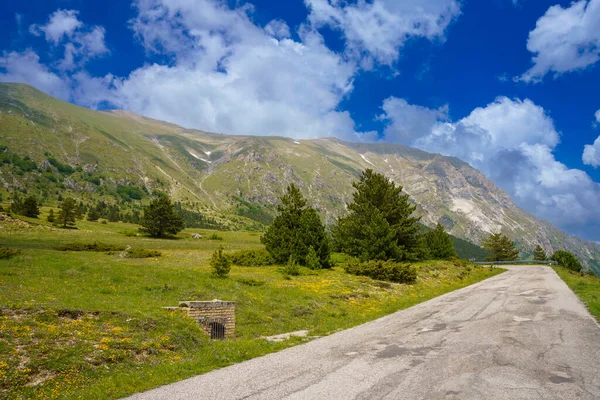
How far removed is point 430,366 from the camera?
1048 cm

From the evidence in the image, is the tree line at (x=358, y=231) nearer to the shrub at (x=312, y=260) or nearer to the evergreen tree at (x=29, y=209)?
the shrub at (x=312, y=260)

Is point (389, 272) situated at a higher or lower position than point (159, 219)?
lower

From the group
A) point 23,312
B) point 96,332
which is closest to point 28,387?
point 96,332

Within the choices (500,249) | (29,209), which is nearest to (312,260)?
(29,209)

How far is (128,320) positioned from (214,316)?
3.95m

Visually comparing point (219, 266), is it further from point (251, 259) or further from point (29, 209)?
point (29, 209)

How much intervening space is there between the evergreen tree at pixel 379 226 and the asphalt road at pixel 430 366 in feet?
92.7

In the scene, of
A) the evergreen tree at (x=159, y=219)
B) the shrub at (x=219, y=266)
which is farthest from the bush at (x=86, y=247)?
the evergreen tree at (x=159, y=219)

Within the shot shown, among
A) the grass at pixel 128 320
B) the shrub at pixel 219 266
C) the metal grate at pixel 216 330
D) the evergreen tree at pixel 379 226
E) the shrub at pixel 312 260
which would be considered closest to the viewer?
the grass at pixel 128 320

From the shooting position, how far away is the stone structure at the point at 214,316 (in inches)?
625

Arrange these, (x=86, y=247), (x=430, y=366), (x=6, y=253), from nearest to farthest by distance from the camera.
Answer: (x=430, y=366)
(x=6, y=253)
(x=86, y=247)

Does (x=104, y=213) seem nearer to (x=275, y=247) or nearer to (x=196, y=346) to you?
(x=275, y=247)

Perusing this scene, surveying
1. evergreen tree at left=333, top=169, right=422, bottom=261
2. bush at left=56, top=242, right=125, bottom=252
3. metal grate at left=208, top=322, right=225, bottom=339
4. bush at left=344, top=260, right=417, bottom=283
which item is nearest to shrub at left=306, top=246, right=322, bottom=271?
bush at left=344, top=260, right=417, bottom=283

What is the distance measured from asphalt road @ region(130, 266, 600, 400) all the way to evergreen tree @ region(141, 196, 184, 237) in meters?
75.3
